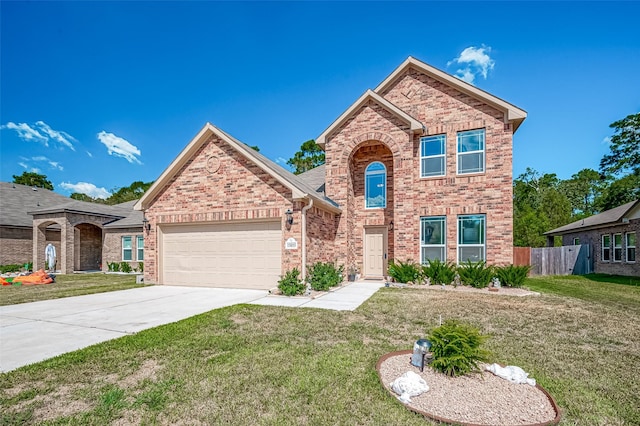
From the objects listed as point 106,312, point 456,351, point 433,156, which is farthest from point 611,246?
point 106,312

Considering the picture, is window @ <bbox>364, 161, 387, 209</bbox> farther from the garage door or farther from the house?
the garage door

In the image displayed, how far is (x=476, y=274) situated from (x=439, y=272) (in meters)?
1.23

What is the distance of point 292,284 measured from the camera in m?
9.48

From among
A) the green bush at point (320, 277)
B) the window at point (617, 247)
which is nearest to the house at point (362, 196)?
the green bush at point (320, 277)

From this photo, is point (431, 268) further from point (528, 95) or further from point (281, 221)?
point (528, 95)

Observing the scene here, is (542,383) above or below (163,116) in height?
below

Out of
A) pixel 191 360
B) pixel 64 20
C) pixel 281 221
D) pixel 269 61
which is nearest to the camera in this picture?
pixel 191 360

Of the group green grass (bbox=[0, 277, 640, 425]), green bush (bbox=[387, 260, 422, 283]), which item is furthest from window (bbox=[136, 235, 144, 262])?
green bush (bbox=[387, 260, 422, 283])

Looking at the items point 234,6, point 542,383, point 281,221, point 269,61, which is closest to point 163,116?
point 269,61

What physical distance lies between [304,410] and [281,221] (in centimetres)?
764

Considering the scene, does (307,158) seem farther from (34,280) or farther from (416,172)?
(34,280)

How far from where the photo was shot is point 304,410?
9.88 ft

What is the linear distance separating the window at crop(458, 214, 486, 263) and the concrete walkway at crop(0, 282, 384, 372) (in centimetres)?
379

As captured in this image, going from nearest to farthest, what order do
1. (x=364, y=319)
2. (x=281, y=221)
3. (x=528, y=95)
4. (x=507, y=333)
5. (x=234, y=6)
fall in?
(x=507, y=333)
(x=364, y=319)
(x=281, y=221)
(x=234, y=6)
(x=528, y=95)
